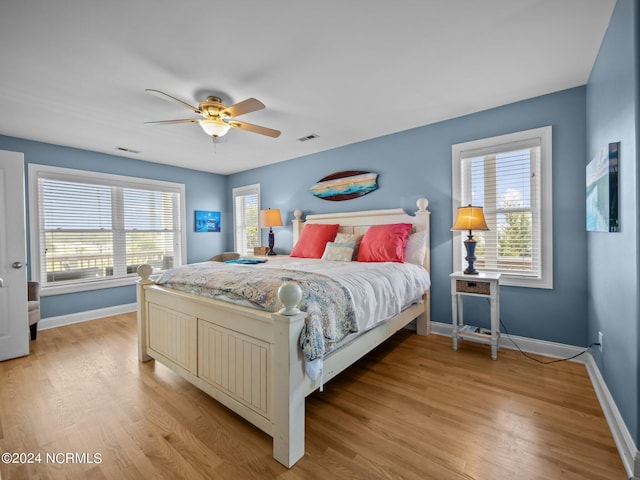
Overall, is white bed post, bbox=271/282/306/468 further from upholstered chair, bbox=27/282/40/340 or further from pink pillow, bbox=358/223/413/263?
upholstered chair, bbox=27/282/40/340

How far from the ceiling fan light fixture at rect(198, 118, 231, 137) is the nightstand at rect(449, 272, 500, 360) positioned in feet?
8.46

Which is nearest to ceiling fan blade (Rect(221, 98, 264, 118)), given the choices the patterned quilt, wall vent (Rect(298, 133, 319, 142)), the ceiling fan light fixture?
the ceiling fan light fixture

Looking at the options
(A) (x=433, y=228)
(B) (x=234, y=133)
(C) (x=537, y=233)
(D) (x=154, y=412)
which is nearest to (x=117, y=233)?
(B) (x=234, y=133)

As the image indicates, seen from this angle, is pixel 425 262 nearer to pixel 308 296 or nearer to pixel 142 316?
pixel 308 296

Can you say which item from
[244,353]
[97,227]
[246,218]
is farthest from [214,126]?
[246,218]

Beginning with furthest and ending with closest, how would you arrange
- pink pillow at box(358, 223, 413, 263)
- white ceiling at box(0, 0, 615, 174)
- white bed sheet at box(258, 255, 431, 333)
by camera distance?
pink pillow at box(358, 223, 413, 263) → white bed sheet at box(258, 255, 431, 333) → white ceiling at box(0, 0, 615, 174)

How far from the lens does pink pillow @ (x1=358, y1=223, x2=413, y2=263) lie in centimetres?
311

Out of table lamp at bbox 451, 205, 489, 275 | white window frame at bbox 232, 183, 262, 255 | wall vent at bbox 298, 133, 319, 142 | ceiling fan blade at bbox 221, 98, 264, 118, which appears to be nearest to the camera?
ceiling fan blade at bbox 221, 98, 264, 118

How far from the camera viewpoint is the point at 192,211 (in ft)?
17.8

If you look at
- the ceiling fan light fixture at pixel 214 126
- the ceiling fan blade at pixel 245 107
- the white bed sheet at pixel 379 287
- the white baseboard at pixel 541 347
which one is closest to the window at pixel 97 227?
the ceiling fan light fixture at pixel 214 126

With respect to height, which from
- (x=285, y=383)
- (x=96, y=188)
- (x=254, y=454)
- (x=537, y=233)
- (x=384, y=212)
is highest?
(x=96, y=188)

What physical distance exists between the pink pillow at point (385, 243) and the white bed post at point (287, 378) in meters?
1.79

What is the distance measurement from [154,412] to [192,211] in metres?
4.08

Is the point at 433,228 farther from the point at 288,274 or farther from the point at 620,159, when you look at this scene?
the point at 288,274
